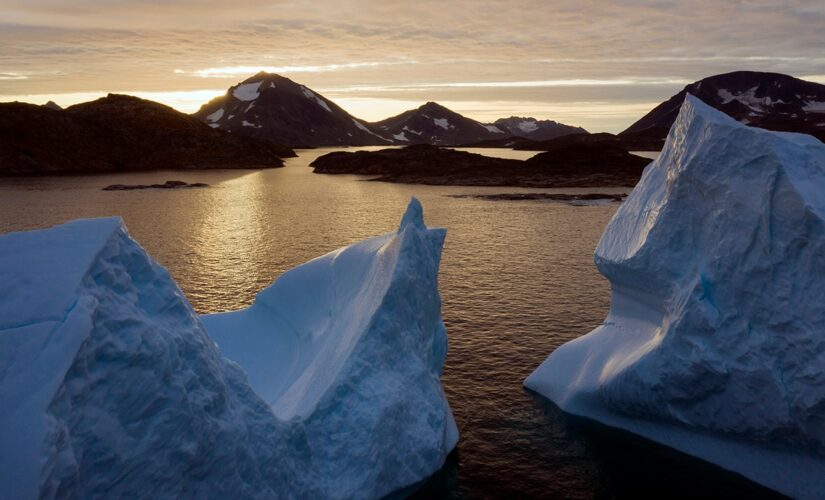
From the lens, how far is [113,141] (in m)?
109

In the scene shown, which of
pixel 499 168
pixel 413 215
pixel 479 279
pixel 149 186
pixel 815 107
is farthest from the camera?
pixel 815 107

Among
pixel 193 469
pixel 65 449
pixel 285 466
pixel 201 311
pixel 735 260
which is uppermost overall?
pixel 735 260

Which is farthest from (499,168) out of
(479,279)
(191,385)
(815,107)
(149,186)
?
(815,107)

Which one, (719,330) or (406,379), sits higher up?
(719,330)

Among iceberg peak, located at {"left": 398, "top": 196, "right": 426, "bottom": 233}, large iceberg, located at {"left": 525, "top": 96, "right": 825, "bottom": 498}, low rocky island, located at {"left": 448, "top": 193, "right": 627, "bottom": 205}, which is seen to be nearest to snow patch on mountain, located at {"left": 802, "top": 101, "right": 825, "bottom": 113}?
low rocky island, located at {"left": 448, "top": 193, "right": 627, "bottom": 205}

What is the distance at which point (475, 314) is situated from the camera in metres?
21.0

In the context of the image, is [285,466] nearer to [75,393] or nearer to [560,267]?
[75,393]

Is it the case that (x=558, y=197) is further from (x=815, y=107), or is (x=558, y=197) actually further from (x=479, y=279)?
(x=815, y=107)

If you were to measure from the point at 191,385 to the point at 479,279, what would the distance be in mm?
19327

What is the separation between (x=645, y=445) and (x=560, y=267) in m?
16.1

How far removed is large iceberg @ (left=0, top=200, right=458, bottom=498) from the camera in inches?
233

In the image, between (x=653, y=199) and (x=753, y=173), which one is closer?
(x=753, y=173)

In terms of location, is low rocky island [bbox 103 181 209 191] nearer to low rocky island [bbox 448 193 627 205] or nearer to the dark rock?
low rocky island [bbox 448 193 627 205]

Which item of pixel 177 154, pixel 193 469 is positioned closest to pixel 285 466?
pixel 193 469
